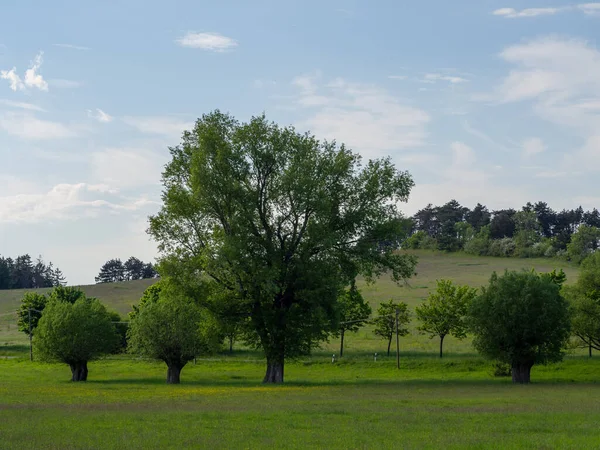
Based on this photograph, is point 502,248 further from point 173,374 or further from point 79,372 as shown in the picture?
point 173,374

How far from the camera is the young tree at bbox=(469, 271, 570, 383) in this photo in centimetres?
5272

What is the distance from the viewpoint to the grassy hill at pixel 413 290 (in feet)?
305

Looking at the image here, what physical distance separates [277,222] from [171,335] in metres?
13.9

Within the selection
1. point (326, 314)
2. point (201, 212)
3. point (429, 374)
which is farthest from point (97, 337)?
point (429, 374)

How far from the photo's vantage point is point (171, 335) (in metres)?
58.5

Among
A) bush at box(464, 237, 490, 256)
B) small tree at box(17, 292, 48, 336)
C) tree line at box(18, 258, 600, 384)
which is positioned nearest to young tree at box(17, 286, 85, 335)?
small tree at box(17, 292, 48, 336)

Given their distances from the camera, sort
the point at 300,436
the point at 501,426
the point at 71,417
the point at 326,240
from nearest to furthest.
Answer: the point at 300,436, the point at 501,426, the point at 71,417, the point at 326,240

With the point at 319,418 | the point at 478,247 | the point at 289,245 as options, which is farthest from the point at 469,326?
the point at 478,247

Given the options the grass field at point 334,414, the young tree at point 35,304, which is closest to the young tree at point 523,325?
the grass field at point 334,414

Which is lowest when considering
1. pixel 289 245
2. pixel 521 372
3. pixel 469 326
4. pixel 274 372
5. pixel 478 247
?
pixel 274 372

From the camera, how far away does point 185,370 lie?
76812mm

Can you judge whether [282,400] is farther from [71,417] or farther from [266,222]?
[266,222]

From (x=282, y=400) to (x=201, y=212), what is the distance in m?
19.6

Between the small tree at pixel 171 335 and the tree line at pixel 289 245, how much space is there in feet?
10.7
